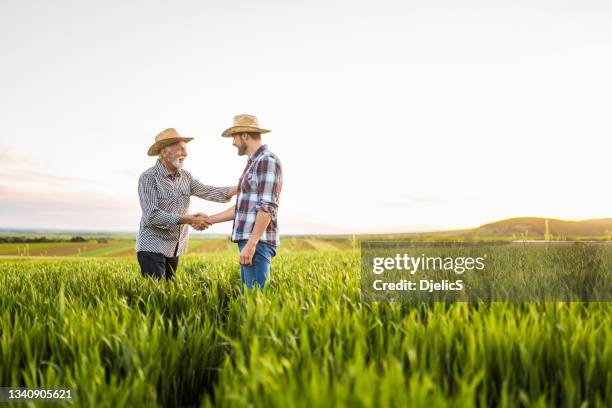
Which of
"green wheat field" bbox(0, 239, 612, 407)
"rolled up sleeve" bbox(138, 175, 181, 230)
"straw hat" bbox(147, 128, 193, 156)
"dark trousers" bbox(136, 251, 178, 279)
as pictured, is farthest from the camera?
"straw hat" bbox(147, 128, 193, 156)

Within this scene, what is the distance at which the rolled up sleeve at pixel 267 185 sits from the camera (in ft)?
17.7

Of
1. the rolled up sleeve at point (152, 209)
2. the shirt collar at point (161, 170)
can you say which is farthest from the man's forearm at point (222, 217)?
the shirt collar at point (161, 170)

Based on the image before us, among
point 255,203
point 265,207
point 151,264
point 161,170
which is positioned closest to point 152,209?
point 161,170

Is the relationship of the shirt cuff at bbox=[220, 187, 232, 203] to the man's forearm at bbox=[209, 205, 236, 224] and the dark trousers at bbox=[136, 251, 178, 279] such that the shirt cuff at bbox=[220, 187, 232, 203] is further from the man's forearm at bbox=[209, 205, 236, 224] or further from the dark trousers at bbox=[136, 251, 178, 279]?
the dark trousers at bbox=[136, 251, 178, 279]

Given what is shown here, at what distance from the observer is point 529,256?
25.3ft

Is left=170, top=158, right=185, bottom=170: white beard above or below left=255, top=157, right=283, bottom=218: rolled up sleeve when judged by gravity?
above

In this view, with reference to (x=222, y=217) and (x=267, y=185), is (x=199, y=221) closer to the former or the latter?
(x=222, y=217)

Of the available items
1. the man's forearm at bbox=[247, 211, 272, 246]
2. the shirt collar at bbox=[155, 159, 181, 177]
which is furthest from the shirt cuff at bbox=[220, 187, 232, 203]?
the man's forearm at bbox=[247, 211, 272, 246]

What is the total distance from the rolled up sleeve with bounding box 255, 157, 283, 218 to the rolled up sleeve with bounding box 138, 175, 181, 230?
1863mm

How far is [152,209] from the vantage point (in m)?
6.73

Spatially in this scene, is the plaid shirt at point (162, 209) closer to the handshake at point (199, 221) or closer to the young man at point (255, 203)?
the handshake at point (199, 221)

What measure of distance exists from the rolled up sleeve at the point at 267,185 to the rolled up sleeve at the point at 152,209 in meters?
1.86

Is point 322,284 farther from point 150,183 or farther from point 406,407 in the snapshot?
point 406,407

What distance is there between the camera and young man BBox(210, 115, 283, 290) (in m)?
5.39
